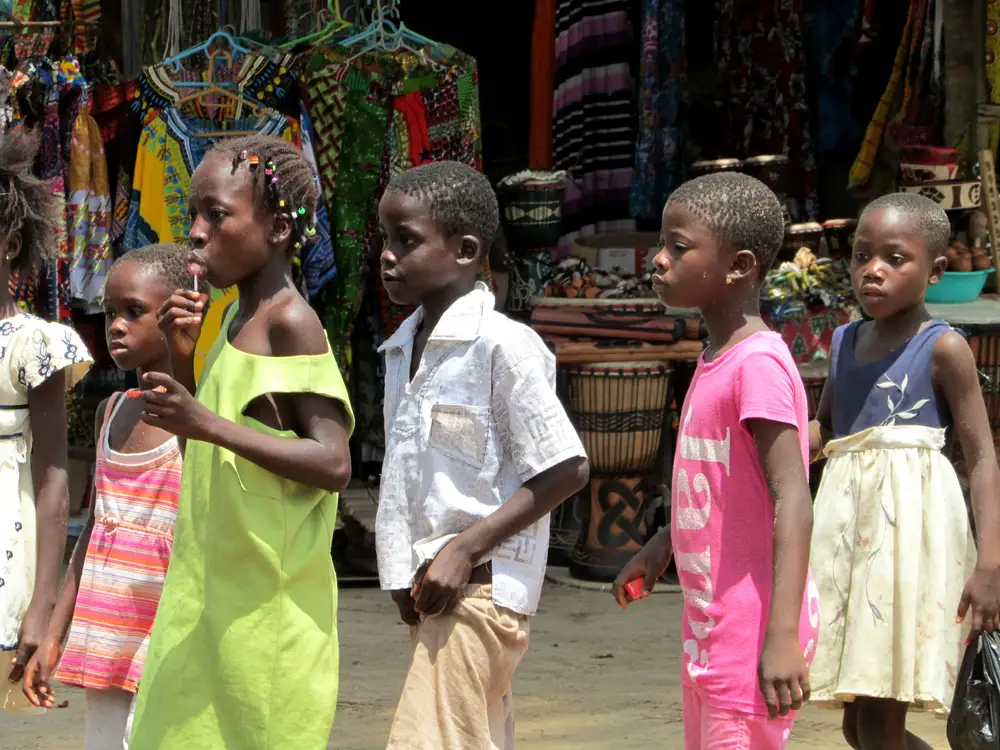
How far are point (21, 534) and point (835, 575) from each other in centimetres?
188

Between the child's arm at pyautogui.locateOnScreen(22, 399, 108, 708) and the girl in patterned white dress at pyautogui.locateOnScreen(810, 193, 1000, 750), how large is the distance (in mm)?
1700

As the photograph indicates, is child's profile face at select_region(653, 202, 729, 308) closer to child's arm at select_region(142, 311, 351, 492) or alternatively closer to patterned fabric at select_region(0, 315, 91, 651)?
child's arm at select_region(142, 311, 351, 492)

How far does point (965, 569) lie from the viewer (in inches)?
150

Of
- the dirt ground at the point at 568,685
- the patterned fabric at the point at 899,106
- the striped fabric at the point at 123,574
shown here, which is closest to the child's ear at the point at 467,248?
the striped fabric at the point at 123,574

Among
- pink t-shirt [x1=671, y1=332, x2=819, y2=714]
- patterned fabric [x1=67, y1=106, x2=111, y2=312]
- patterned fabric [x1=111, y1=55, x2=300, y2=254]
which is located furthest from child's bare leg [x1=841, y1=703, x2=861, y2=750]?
patterned fabric [x1=67, y1=106, x2=111, y2=312]

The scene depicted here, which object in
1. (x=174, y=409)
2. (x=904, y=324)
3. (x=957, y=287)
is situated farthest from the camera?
(x=957, y=287)

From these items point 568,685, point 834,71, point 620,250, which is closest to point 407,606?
point 568,685

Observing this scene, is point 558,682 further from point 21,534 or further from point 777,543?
point 777,543

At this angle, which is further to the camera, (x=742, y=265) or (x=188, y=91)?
(x=188, y=91)

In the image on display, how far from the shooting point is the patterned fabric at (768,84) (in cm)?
780

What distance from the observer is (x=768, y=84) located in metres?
7.84

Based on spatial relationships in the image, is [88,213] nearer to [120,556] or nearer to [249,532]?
[120,556]

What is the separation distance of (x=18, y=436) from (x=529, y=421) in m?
1.20

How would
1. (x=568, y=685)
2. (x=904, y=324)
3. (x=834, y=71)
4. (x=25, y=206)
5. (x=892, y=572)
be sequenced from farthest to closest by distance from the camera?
1. (x=834, y=71)
2. (x=568, y=685)
3. (x=904, y=324)
4. (x=892, y=572)
5. (x=25, y=206)
